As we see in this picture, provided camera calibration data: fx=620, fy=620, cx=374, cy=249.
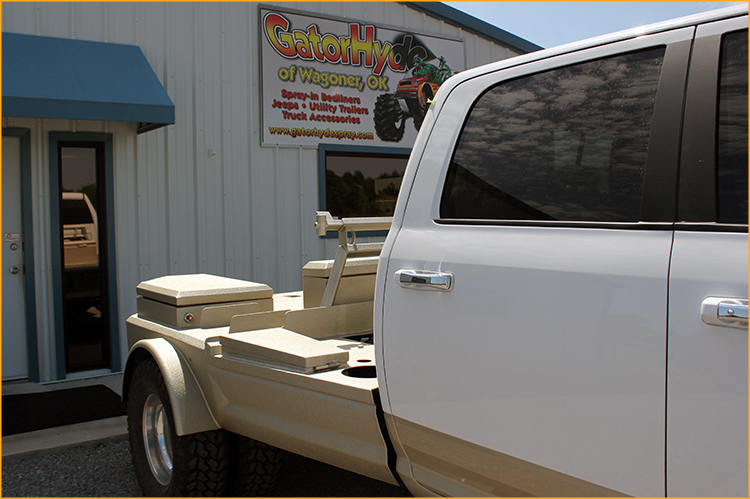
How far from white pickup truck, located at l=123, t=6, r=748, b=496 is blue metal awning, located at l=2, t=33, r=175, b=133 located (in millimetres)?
3730

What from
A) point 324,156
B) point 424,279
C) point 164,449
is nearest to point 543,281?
point 424,279

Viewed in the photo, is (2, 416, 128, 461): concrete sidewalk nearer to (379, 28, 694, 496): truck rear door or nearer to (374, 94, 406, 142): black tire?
(379, 28, 694, 496): truck rear door

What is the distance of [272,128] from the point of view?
7.48 m

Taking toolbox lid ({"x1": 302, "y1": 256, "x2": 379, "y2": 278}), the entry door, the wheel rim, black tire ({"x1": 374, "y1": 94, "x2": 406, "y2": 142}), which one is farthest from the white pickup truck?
black tire ({"x1": 374, "y1": 94, "x2": 406, "y2": 142})

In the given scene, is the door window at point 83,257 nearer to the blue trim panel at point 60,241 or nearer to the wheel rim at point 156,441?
the blue trim panel at point 60,241

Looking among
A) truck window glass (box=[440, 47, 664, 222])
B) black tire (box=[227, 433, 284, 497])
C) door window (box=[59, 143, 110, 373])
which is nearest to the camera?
truck window glass (box=[440, 47, 664, 222])

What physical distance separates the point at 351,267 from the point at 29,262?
4545 mm

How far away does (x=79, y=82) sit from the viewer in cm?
571

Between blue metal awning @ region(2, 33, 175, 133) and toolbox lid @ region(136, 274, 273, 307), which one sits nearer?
toolbox lid @ region(136, 274, 273, 307)

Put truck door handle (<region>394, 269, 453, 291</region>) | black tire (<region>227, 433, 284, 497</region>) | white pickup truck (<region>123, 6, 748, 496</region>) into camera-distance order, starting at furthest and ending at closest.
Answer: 1. black tire (<region>227, 433, 284, 497</region>)
2. truck door handle (<region>394, 269, 453, 291</region>)
3. white pickup truck (<region>123, 6, 748, 496</region>)

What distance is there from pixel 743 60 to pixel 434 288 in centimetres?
111

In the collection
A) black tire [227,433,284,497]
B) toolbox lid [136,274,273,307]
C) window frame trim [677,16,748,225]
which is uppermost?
window frame trim [677,16,748,225]

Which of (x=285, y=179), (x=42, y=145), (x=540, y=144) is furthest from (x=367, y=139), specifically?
(x=540, y=144)

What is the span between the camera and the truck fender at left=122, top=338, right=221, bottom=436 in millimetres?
3016
